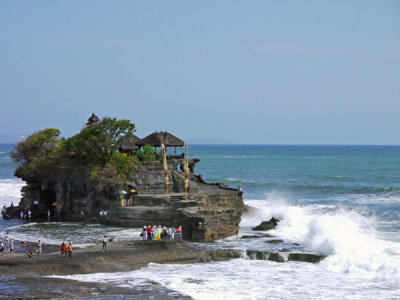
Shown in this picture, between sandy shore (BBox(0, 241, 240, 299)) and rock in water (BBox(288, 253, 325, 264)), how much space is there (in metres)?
3.23

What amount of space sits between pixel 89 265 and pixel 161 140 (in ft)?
69.0

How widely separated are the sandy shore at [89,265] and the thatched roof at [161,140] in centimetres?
1577

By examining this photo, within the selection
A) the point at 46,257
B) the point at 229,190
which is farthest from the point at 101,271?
the point at 229,190

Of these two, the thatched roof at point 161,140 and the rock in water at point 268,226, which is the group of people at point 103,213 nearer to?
the thatched roof at point 161,140

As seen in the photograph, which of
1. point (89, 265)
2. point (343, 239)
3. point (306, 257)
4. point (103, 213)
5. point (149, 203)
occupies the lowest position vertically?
point (306, 257)

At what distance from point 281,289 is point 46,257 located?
12823mm

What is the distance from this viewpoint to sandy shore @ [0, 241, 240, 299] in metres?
25.2

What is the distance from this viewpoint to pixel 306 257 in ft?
109

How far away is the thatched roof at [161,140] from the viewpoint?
4956cm

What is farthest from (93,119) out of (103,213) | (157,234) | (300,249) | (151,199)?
(300,249)

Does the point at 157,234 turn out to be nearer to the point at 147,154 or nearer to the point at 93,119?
the point at 147,154

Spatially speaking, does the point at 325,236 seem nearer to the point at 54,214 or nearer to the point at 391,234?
the point at 391,234

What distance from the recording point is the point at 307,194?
235ft

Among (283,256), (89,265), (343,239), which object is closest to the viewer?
(89,265)
